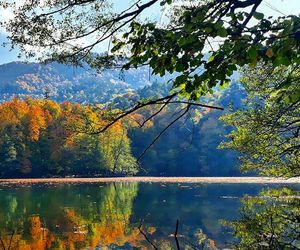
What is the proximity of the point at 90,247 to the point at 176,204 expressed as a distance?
66.1ft

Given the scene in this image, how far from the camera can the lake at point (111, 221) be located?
2491 cm

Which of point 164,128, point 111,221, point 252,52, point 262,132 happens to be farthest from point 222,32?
point 111,221

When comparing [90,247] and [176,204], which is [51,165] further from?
[90,247]

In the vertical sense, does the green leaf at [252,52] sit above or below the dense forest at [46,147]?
below

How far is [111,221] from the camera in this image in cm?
3180

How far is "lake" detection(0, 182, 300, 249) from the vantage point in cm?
2491

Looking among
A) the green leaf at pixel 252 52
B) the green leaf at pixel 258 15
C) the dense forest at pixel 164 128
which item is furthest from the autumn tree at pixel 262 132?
the green leaf at pixel 252 52

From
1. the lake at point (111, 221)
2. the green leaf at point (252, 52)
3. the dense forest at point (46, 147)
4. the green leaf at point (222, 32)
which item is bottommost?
the lake at point (111, 221)

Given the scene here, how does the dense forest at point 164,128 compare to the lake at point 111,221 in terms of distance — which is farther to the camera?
the lake at point 111,221

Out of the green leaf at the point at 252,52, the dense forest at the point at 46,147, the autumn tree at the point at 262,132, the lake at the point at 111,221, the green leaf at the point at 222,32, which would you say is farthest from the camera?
the dense forest at the point at 46,147

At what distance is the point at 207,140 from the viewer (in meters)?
118

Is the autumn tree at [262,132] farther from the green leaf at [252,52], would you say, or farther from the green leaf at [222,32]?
the green leaf at [252,52]

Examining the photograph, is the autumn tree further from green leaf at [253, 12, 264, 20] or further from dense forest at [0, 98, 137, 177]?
dense forest at [0, 98, 137, 177]

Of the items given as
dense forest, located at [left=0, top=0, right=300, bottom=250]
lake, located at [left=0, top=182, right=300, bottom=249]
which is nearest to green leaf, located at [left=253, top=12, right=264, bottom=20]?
dense forest, located at [left=0, top=0, right=300, bottom=250]
